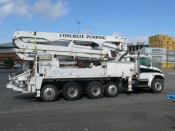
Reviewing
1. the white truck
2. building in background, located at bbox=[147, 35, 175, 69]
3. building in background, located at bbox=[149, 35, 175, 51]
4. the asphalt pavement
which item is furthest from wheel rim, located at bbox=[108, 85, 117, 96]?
building in background, located at bbox=[149, 35, 175, 51]

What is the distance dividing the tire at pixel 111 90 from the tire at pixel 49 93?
295 centimetres

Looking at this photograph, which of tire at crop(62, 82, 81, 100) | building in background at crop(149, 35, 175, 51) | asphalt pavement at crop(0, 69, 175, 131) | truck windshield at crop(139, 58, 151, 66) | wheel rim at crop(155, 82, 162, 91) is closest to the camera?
asphalt pavement at crop(0, 69, 175, 131)

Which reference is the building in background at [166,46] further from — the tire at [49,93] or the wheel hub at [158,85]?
the tire at [49,93]

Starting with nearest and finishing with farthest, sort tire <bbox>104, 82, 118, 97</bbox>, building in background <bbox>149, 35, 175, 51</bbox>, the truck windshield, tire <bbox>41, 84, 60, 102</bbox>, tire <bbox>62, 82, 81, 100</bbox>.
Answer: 1. tire <bbox>41, 84, 60, 102</bbox>
2. tire <bbox>62, 82, 81, 100</bbox>
3. tire <bbox>104, 82, 118, 97</bbox>
4. the truck windshield
5. building in background <bbox>149, 35, 175, 51</bbox>

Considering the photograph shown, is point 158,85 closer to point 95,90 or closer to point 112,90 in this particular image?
point 112,90

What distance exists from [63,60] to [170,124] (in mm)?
8700

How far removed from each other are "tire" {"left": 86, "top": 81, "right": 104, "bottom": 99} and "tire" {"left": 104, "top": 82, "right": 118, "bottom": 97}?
425 mm

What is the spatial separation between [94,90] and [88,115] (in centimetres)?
594

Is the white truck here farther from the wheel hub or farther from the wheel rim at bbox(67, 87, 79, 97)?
the wheel hub

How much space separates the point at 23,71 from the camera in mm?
19234

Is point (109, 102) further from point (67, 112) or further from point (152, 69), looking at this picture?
point (152, 69)

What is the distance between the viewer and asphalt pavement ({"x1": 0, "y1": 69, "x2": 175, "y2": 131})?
11.4 metres

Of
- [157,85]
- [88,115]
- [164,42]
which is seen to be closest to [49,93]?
[88,115]

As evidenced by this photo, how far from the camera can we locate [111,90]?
2022 cm
